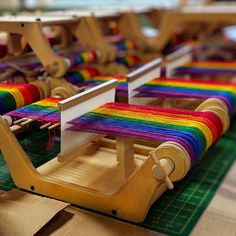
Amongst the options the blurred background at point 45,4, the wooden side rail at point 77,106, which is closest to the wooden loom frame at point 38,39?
the wooden side rail at point 77,106

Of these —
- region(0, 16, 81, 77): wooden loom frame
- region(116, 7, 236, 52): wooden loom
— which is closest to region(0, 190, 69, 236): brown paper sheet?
region(0, 16, 81, 77): wooden loom frame

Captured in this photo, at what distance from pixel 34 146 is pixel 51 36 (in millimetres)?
979

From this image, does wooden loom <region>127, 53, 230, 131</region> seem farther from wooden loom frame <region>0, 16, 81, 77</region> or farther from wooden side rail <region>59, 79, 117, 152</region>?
wooden loom frame <region>0, 16, 81, 77</region>

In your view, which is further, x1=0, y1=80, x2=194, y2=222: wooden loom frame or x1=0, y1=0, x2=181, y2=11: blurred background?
x1=0, y1=0, x2=181, y2=11: blurred background

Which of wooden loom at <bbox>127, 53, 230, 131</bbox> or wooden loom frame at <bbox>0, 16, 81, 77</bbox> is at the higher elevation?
wooden loom frame at <bbox>0, 16, 81, 77</bbox>

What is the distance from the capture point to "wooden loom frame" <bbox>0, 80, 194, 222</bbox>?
1259mm

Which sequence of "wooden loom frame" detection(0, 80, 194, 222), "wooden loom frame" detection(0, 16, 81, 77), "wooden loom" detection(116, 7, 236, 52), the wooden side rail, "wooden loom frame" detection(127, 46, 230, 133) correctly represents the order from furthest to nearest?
"wooden loom" detection(116, 7, 236, 52)
"wooden loom frame" detection(0, 16, 81, 77)
"wooden loom frame" detection(127, 46, 230, 133)
the wooden side rail
"wooden loom frame" detection(0, 80, 194, 222)

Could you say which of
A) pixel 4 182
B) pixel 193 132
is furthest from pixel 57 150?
pixel 193 132

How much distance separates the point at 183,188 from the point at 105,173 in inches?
13.4

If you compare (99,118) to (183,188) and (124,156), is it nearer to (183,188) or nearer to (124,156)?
(124,156)

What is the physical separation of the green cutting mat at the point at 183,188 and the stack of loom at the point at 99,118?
7 cm

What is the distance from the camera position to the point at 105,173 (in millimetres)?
1696

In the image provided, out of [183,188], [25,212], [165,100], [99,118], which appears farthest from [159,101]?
[25,212]

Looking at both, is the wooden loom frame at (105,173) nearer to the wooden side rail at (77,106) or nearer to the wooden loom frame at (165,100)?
the wooden side rail at (77,106)
